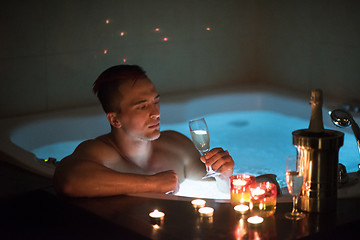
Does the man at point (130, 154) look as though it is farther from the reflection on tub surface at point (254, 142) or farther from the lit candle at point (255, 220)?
the reflection on tub surface at point (254, 142)

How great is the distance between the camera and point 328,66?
3748 mm

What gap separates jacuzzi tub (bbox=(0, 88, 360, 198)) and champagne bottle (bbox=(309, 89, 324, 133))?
1.13m

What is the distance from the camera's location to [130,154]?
2.16 meters

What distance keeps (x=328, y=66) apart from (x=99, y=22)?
145 cm

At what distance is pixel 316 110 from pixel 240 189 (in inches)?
12.7

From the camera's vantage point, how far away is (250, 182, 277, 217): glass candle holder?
1670 mm

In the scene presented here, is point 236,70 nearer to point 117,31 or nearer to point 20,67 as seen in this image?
point 117,31

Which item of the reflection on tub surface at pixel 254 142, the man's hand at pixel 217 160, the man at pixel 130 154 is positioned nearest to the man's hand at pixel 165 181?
the man at pixel 130 154

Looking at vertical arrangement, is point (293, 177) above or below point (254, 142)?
below

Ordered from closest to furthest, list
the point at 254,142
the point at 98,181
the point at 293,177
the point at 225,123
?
the point at 293,177, the point at 98,181, the point at 254,142, the point at 225,123

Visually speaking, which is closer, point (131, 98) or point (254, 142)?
point (131, 98)

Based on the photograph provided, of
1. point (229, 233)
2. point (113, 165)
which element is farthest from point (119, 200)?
point (229, 233)

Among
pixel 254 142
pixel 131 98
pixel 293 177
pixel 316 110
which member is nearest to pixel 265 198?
pixel 293 177

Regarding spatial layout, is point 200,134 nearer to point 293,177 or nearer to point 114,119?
point 114,119
